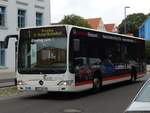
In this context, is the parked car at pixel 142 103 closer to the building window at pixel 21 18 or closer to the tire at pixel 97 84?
the tire at pixel 97 84

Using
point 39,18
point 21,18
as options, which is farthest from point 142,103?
point 39,18

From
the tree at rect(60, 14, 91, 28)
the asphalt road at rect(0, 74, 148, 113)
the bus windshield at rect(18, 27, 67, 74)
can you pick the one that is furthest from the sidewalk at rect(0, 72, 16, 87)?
the tree at rect(60, 14, 91, 28)

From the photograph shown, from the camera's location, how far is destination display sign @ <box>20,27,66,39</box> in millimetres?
18766

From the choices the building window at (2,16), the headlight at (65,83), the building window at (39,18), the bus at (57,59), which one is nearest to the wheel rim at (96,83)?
the bus at (57,59)

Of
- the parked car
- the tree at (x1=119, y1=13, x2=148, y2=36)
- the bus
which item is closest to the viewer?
the parked car

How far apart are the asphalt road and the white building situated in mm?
24922

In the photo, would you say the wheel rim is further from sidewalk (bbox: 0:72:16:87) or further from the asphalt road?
sidewalk (bbox: 0:72:16:87)

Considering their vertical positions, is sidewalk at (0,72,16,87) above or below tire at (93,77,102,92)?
below

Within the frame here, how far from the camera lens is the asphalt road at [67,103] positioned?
1529 cm

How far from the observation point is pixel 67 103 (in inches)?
692

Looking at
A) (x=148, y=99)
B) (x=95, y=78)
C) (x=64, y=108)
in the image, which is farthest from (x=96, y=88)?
(x=148, y=99)

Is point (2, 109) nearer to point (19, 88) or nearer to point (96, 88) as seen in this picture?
point (19, 88)

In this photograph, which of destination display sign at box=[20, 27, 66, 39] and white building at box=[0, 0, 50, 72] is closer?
destination display sign at box=[20, 27, 66, 39]

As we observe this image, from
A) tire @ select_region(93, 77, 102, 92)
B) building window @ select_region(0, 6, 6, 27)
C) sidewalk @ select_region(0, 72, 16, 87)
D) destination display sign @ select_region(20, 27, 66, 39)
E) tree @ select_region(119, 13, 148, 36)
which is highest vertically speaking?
tree @ select_region(119, 13, 148, 36)
